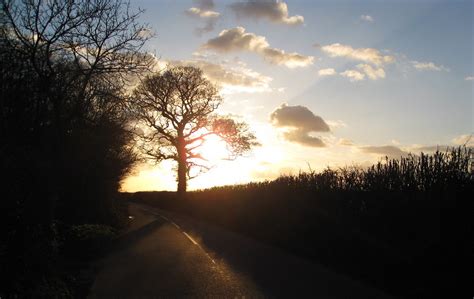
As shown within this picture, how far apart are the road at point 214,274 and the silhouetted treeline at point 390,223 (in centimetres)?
90

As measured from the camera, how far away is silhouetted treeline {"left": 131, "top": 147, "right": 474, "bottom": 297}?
1045 centimetres

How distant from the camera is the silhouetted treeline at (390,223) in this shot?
10449mm

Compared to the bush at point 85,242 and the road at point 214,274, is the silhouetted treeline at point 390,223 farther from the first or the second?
the bush at point 85,242

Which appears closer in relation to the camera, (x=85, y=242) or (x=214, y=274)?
(x=214, y=274)

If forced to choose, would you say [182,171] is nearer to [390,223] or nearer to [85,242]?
[85,242]

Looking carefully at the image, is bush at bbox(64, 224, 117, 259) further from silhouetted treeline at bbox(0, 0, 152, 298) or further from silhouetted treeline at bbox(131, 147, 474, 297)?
silhouetted treeline at bbox(131, 147, 474, 297)

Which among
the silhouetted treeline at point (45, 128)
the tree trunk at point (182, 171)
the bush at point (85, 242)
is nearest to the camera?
the silhouetted treeline at point (45, 128)

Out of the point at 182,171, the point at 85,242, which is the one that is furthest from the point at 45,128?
the point at 182,171

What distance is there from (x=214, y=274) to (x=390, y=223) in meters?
5.15

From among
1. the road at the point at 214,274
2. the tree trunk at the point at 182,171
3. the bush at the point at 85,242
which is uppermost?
the tree trunk at the point at 182,171

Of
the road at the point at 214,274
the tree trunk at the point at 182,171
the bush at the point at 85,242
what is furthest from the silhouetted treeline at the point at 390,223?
the tree trunk at the point at 182,171

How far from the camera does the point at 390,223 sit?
42.9 ft

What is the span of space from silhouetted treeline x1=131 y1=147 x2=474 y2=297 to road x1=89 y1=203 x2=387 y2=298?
0.90m

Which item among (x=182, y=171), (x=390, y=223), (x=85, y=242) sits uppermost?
(x=182, y=171)
